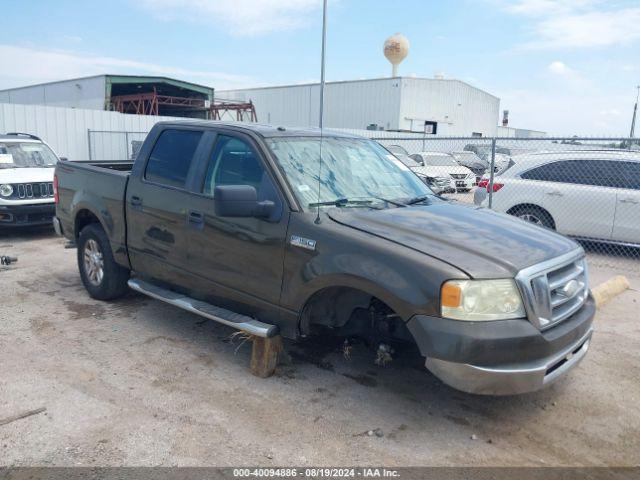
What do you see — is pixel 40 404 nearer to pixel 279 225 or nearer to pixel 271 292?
pixel 271 292

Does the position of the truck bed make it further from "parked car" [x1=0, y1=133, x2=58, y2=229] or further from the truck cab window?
"parked car" [x1=0, y1=133, x2=58, y2=229]

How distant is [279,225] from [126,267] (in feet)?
7.47

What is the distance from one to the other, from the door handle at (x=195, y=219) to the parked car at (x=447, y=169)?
1385 centimetres

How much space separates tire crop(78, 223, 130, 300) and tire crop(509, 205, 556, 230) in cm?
664

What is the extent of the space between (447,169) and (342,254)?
15558mm

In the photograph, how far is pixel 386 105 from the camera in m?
37.0

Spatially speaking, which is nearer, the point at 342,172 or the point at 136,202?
the point at 342,172

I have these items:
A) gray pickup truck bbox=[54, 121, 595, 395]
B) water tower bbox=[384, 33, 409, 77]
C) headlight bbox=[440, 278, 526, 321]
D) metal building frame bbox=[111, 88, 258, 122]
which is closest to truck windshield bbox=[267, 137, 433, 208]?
gray pickup truck bbox=[54, 121, 595, 395]

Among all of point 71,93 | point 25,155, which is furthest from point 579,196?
point 71,93

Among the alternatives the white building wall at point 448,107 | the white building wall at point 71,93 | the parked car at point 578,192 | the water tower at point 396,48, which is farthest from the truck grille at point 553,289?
the water tower at point 396,48

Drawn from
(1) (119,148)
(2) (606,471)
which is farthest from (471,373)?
(1) (119,148)

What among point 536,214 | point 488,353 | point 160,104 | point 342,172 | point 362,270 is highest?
point 160,104

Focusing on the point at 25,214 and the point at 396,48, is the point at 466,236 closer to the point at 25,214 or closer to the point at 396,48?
the point at 25,214

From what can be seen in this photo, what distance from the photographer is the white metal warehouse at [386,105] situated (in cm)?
3684
